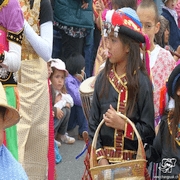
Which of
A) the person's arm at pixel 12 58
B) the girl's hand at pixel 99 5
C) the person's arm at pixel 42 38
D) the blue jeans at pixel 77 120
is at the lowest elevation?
the blue jeans at pixel 77 120

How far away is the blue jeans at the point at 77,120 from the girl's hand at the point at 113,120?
305cm

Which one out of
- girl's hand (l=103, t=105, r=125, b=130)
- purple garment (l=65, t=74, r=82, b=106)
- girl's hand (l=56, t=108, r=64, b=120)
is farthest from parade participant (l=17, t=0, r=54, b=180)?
purple garment (l=65, t=74, r=82, b=106)

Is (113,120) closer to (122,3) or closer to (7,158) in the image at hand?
(7,158)

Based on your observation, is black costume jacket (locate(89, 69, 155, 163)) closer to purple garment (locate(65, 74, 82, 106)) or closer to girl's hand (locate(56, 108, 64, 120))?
girl's hand (locate(56, 108, 64, 120))

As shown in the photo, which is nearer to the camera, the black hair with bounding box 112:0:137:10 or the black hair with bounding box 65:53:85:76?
the black hair with bounding box 112:0:137:10

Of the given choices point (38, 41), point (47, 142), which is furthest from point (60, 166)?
point (38, 41)

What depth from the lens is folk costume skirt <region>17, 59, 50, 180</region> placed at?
14.5 ft

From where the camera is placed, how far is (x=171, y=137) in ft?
11.4

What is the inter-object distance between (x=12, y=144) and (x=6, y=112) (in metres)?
1.06

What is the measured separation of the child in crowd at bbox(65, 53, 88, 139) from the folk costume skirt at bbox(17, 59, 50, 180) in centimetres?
200

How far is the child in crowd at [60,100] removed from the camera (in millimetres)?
6170

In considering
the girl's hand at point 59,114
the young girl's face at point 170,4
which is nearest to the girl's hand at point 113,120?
the girl's hand at point 59,114

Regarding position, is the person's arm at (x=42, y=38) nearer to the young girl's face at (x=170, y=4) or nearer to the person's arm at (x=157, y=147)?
the person's arm at (x=157, y=147)

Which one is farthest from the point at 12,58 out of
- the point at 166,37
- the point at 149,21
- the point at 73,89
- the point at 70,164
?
the point at 166,37
